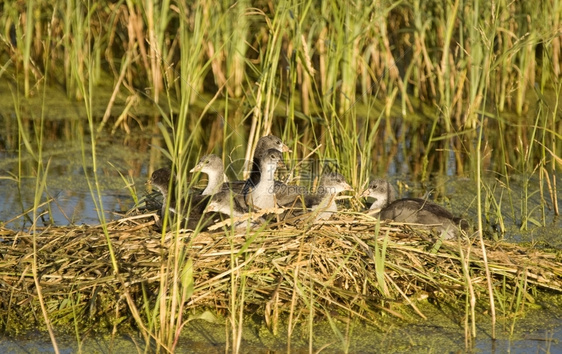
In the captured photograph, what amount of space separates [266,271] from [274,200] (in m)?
0.97

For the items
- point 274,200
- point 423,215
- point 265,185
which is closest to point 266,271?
point 274,200

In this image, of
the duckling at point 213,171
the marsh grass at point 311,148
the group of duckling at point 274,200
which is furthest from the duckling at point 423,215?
the duckling at point 213,171

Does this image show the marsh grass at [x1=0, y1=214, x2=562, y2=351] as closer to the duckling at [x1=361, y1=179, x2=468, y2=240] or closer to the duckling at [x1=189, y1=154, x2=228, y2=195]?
the duckling at [x1=361, y1=179, x2=468, y2=240]

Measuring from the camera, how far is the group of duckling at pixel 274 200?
18.6 ft

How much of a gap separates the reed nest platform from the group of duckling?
0.26 meters

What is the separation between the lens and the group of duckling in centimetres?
568

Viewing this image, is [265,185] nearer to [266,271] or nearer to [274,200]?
[274,200]

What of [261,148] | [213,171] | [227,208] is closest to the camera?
[227,208]

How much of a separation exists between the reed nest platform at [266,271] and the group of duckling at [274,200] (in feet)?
0.84

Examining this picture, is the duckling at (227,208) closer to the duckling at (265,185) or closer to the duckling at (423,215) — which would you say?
the duckling at (265,185)

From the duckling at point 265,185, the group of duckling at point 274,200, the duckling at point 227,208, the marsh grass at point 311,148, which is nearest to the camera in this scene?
the marsh grass at point 311,148

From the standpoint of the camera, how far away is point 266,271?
4.98 meters

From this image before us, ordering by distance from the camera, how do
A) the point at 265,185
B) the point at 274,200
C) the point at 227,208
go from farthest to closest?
the point at 265,185 < the point at 274,200 < the point at 227,208

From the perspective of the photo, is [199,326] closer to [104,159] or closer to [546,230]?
[546,230]
